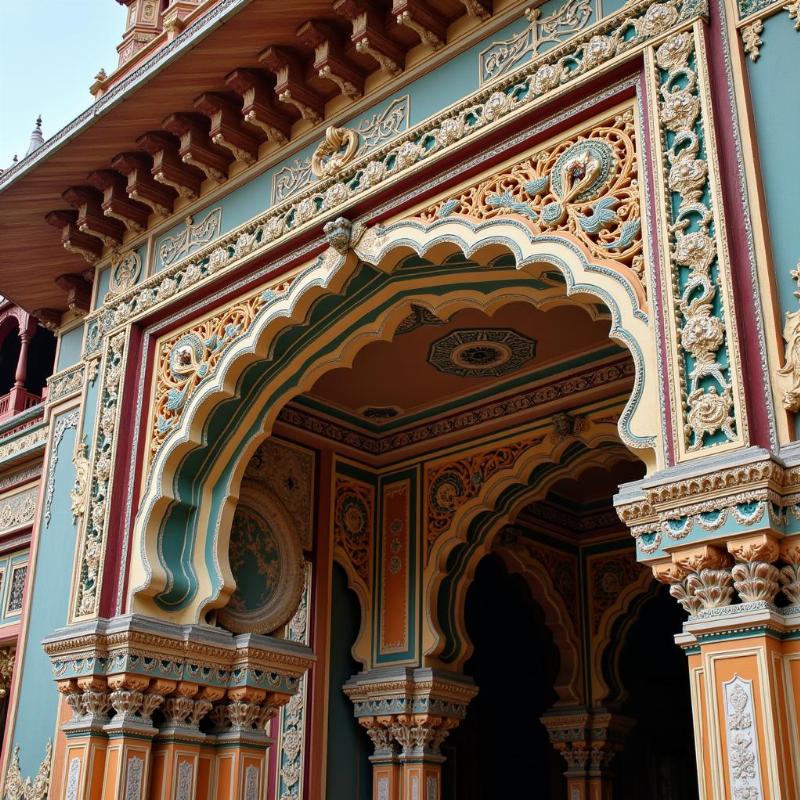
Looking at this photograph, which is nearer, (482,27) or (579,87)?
(579,87)

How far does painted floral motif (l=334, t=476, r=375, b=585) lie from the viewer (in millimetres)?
8086

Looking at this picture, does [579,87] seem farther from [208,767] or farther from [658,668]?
[658,668]

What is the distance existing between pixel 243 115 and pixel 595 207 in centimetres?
257

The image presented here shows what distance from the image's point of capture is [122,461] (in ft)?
22.0

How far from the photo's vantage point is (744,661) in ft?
11.8

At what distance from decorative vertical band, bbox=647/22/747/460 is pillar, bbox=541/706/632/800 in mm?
5299

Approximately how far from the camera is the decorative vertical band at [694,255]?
394 cm

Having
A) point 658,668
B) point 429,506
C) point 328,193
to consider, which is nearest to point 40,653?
point 429,506

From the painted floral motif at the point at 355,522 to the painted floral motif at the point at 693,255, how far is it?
14.2ft

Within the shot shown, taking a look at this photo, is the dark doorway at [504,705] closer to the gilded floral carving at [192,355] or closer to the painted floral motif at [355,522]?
the painted floral motif at [355,522]

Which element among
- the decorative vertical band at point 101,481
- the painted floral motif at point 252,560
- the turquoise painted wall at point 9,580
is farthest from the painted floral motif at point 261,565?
the turquoise painted wall at point 9,580

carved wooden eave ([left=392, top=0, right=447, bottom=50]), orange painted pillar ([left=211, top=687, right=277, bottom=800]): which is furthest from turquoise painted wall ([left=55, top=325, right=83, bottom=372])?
carved wooden eave ([left=392, top=0, right=447, bottom=50])

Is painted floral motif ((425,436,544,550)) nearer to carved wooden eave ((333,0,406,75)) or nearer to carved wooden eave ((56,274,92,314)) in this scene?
carved wooden eave ((56,274,92,314))

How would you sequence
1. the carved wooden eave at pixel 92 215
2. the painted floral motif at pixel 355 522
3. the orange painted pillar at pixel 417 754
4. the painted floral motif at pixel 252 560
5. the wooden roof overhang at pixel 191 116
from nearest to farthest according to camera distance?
the wooden roof overhang at pixel 191 116 → the painted floral motif at pixel 252 560 → the carved wooden eave at pixel 92 215 → the orange painted pillar at pixel 417 754 → the painted floral motif at pixel 355 522
